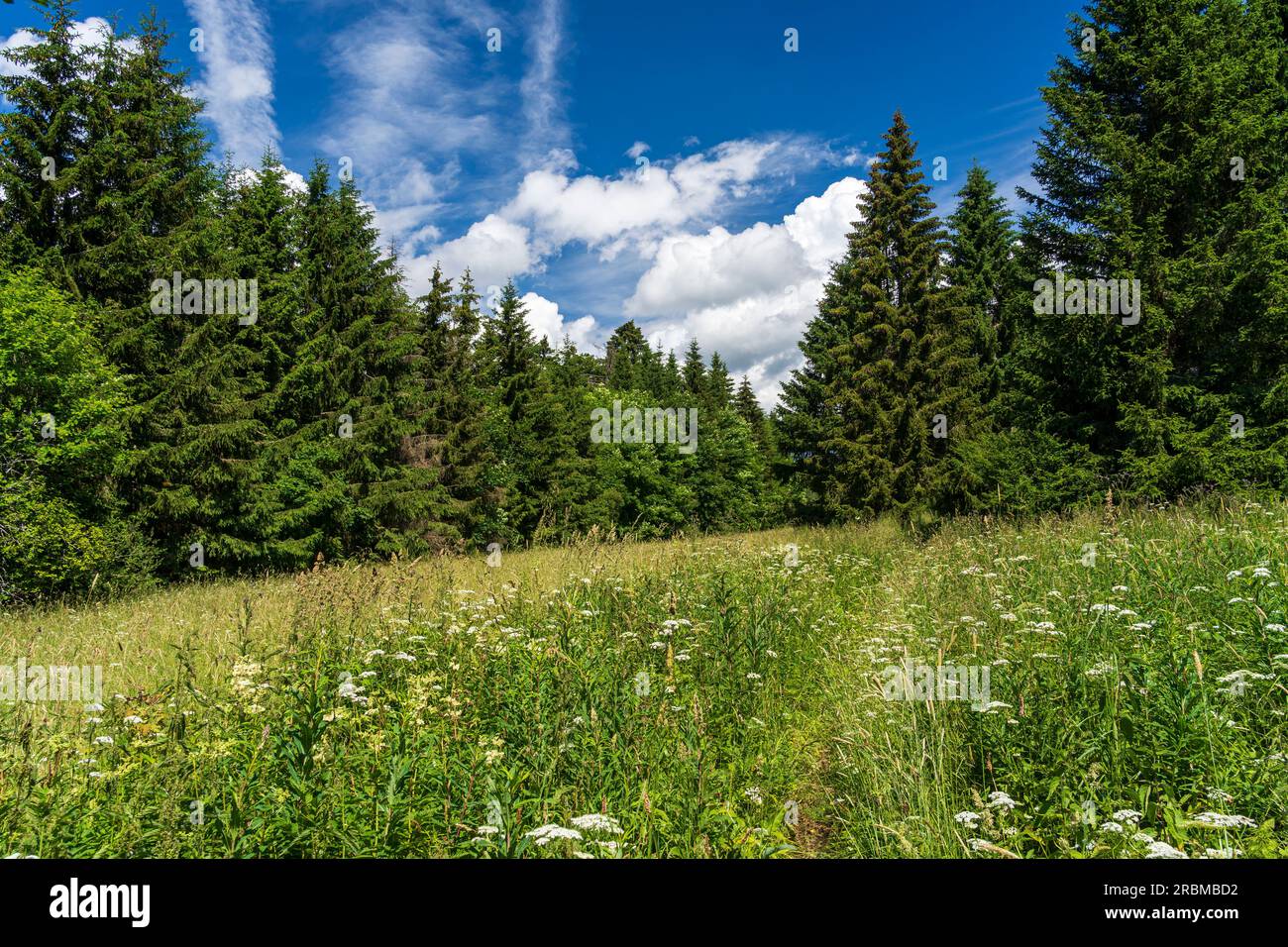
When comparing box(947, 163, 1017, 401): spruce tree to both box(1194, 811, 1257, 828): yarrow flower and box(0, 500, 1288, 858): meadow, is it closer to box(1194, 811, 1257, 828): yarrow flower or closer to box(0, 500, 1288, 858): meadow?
box(0, 500, 1288, 858): meadow

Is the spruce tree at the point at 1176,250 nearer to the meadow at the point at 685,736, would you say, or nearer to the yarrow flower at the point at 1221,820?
the meadow at the point at 685,736

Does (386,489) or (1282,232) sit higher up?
(1282,232)

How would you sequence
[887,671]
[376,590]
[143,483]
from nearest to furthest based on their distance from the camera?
[887,671], [376,590], [143,483]

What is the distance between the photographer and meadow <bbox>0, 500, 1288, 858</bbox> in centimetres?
255

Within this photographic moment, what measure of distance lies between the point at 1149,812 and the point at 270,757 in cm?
410

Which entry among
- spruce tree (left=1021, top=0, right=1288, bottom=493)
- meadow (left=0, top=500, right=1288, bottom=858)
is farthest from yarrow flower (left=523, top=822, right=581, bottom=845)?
spruce tree (left=1021, top=0, right=1288, bottom=493)

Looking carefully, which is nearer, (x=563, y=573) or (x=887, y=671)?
(x=887, y=671)

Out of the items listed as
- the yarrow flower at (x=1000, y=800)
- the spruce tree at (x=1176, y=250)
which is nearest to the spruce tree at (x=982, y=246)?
the spruce tree at (x=1176, y=250)

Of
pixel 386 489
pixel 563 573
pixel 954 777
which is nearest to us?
pixel 954 777

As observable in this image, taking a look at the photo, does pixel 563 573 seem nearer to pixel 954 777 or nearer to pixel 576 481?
pixel 954 777

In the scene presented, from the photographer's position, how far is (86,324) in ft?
46.4
